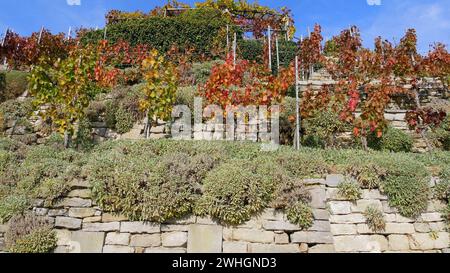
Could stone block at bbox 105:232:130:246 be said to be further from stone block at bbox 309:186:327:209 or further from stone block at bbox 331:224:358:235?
stone block at bbox 331:224:358:235

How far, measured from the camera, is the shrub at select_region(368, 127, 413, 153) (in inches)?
341

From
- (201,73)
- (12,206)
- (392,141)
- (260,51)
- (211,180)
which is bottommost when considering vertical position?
(12,206)

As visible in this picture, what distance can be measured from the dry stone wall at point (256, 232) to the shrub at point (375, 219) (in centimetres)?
6

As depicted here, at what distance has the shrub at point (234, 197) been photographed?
5340 mm

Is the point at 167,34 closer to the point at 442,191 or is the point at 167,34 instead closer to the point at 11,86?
the point at 11,86

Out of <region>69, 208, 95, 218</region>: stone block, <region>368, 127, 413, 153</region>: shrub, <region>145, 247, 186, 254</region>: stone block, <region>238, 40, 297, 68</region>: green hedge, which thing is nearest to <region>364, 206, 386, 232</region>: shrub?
<region>145, 247, 186, 254</region>: stone block

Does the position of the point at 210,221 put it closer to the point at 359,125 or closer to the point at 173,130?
the point at 173,130

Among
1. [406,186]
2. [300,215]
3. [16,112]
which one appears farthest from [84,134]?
[406,186]

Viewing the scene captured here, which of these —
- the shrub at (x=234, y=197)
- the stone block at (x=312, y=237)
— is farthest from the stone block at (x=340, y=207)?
the shrub at (x=234, y=197)

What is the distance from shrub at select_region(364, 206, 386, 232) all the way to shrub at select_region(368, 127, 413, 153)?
10.5ft

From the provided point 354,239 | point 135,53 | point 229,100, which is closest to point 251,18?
point 135,53

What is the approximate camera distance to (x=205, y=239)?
5336mm

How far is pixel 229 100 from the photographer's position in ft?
27.5

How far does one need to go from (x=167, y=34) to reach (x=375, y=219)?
10648 millimetres
